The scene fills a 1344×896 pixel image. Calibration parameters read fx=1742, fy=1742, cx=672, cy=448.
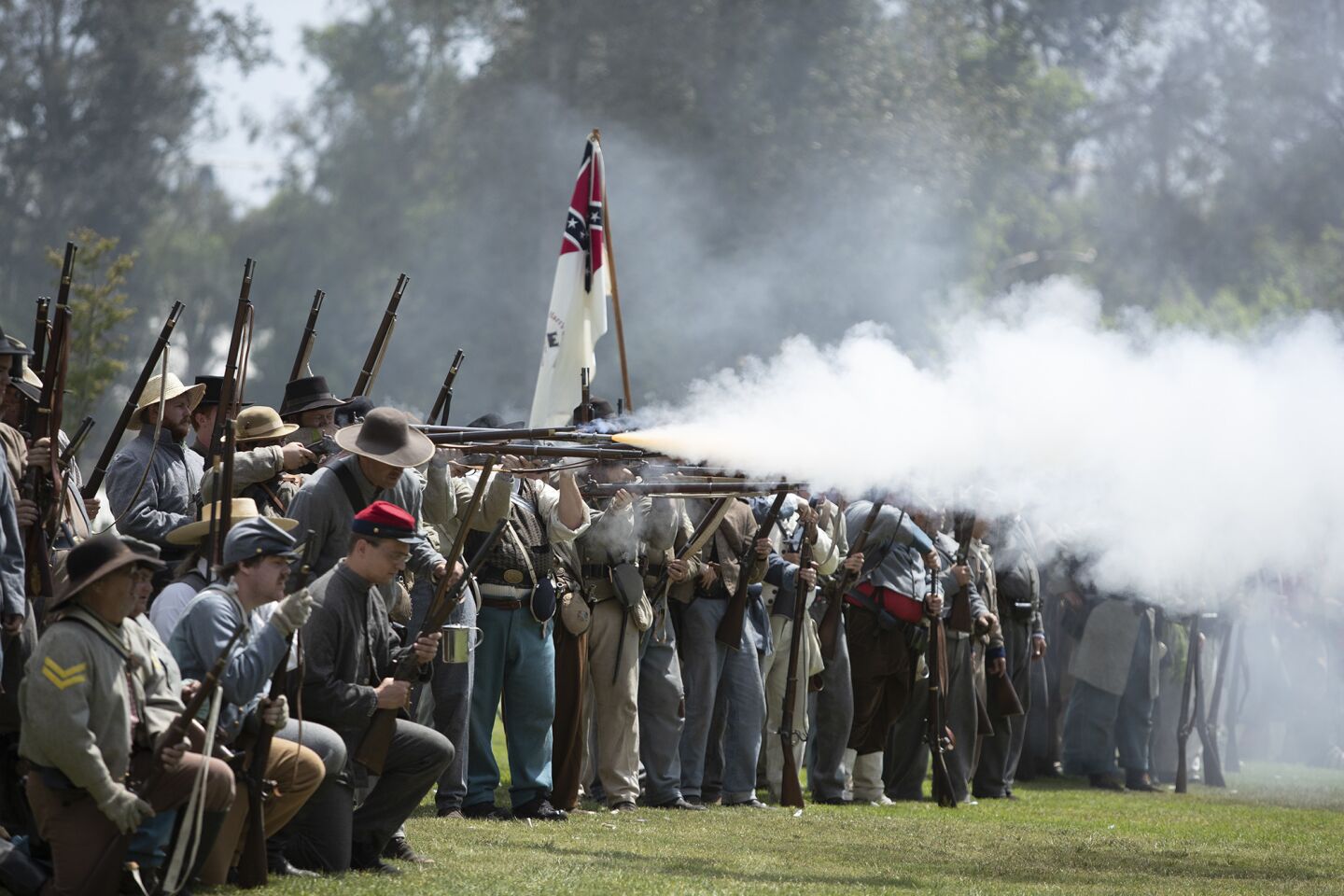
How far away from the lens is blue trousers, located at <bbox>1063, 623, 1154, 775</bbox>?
15.8 meters

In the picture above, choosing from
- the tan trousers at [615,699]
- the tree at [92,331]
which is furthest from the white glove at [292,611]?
the tree at [92,331]

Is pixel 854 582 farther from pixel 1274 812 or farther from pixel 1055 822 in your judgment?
pixel 1274 812

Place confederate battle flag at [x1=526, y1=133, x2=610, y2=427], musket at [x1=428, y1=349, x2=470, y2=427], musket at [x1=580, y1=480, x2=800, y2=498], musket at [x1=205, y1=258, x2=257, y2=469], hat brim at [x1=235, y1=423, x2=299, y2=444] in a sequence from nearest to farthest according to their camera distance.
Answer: musket at [x1=205, y1=258, x2=257, y2=469]
hat brim at [x1=235, y1=423, x2=299, y2=444]
musket at [x1=580, y1=480, x2=800, y2=498]
musket at [x1=428, y1=349, x2=470, y2=427]
confederate battle flag at [x1=526, y1=133, x2=610, y2=427]

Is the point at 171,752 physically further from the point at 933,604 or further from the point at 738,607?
the point at 933,604

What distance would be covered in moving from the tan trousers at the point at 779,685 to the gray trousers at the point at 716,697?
31 centimetres

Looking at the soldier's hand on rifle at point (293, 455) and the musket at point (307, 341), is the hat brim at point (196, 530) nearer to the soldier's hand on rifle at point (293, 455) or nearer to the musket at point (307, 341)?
the soldier's hand on rifle at point (293, 455)

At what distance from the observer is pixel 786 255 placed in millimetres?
32688

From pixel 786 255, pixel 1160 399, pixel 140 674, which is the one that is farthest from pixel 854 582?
pixel 786 255

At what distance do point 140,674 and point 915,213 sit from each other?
93.1 ft

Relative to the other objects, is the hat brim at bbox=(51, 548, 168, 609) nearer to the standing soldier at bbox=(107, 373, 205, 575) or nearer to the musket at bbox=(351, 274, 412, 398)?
the standing soldier at bbox=(107, 373, 205, 575)

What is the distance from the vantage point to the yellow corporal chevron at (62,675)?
6094 mm

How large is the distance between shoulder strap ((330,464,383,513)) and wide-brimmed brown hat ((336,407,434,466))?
0.14 meters

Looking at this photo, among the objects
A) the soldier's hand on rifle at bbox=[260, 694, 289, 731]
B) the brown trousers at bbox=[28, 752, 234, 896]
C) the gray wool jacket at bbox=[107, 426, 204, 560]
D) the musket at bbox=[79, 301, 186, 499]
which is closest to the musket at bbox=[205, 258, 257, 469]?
the gray wool jacket at bbox=[107, 426, 204, 560]

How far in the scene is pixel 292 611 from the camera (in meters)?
6.90
